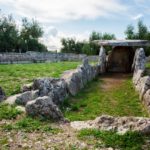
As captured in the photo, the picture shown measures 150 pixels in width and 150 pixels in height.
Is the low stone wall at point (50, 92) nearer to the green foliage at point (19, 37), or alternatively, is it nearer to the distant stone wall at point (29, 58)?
the distant stone wall at point (29, 58)

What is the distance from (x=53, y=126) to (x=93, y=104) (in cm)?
548

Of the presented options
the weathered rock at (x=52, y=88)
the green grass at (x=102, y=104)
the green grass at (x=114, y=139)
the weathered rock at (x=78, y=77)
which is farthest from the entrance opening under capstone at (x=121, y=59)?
the green grass at (x=114, y=139)

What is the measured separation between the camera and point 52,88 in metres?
14.0

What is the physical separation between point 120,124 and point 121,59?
75.0ft

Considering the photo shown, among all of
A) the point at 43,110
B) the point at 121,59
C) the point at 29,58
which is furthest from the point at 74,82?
the point at 29,58

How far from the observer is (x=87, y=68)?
22844mm

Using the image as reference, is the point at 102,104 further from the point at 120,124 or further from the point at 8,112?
the point at 120,124

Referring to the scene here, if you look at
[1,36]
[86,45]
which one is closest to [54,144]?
[1,36]

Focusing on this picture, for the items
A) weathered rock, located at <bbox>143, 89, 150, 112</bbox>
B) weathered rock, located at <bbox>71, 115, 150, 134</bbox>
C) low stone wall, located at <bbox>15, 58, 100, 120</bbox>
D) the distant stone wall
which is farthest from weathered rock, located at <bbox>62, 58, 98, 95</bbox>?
the distant stone wall

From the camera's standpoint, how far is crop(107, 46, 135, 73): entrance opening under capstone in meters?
31.0

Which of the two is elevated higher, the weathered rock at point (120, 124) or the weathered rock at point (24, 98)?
the weathered rock at point (24, 98)

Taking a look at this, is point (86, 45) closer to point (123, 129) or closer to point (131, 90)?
point (131, 90)

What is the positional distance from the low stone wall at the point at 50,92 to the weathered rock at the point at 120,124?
867 millimetres

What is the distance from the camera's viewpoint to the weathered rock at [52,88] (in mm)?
13312
